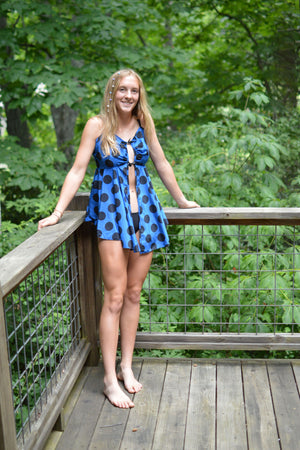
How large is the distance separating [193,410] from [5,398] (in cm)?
126

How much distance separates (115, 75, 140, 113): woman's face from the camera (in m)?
2.63

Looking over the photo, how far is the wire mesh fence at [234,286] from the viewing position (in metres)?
3.16

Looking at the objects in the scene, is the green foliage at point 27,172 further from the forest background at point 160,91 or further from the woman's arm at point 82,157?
the woman's arm at point 82,157

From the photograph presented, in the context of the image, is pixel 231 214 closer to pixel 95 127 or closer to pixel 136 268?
pixel 136 268

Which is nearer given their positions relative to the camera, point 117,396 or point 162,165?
point 117,396

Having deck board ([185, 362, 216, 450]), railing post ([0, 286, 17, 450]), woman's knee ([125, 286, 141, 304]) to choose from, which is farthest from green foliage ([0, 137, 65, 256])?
railing post ([0, 286, 17, 450])

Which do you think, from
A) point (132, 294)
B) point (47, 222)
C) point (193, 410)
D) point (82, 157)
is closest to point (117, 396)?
point (193, 410)

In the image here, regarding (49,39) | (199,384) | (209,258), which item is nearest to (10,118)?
(49,39)

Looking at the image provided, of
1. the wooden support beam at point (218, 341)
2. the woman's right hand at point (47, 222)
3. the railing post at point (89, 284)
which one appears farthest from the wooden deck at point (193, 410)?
the woman's right hand at point (47, 222)

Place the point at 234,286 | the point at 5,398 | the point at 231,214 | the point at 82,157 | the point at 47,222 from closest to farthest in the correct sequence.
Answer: the point at 5,398
the point at 47,222
the point at 82,157
the point at 231,214
the point at 234,286

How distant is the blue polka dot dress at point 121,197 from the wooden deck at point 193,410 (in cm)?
83

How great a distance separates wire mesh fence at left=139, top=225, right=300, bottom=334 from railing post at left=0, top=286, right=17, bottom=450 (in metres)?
1.48

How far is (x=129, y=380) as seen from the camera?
9.52 feet

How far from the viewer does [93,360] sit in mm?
3166
